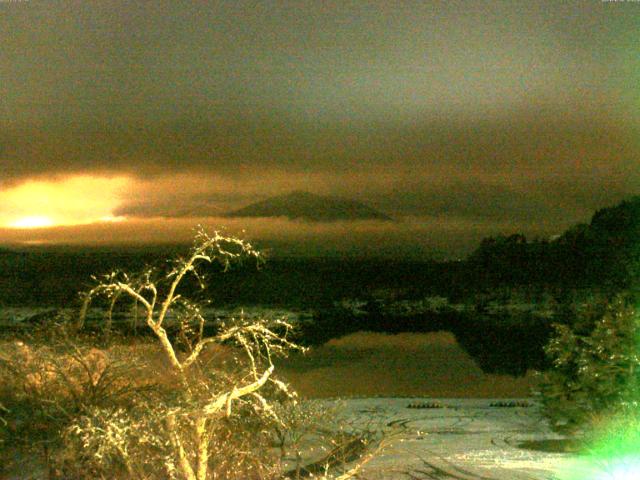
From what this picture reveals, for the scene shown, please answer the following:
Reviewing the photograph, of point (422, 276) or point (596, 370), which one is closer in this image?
point (596, 370)

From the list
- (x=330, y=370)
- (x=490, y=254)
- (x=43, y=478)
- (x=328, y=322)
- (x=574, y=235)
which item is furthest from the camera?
(x=490, y=254)

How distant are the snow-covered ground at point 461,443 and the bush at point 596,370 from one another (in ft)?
3.91

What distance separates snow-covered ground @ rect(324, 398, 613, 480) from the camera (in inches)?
633

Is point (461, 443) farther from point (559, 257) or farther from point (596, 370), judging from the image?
point (559, 257)

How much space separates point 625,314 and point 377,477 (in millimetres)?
6362

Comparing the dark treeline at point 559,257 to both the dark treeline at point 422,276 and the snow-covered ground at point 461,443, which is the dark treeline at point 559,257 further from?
the snow-covered ground at point 461,443

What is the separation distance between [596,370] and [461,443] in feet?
12.6

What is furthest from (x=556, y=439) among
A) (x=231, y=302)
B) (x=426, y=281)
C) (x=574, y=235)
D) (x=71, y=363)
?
(x=426, y=281)

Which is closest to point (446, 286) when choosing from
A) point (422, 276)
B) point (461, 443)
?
point (422, 276)

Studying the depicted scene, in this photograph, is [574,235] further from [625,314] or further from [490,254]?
[625,314]

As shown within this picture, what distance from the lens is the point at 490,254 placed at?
102312 millimetres

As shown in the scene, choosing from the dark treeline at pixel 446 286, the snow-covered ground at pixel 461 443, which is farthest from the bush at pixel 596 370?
the dark treeline at pixel 446 286

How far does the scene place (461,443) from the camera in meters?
19.7

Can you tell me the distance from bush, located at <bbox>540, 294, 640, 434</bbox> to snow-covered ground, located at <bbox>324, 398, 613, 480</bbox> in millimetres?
1190
